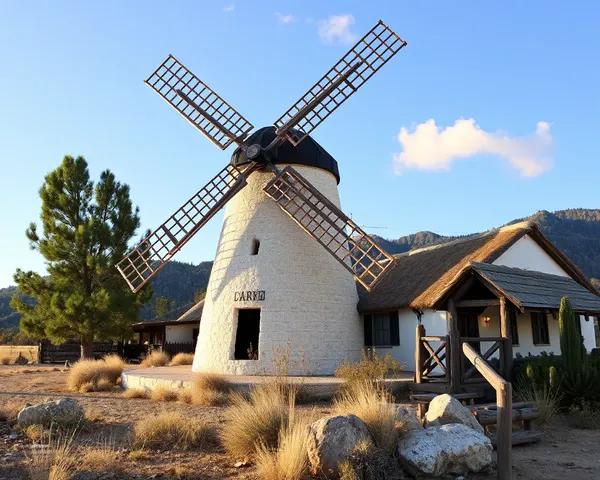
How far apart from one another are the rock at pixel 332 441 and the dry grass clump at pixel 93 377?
1064cm

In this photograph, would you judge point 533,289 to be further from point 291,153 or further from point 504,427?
point 291,153

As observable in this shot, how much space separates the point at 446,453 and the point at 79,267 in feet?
67.6

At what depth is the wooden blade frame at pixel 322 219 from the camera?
1420 centimetres

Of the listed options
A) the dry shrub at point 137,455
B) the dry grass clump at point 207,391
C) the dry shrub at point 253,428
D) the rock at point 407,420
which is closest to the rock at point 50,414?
the dry shrub at point 137,455

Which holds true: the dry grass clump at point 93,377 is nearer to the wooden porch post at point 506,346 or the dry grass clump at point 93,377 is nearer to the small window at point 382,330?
the small window at point 382,330

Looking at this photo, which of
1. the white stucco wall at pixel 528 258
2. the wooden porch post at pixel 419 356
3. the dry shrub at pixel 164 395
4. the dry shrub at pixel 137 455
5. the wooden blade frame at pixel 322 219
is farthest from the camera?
the white stucco wall at pixel 528 258

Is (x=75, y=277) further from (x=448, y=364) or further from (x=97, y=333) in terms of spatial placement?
(x=448, y=364)

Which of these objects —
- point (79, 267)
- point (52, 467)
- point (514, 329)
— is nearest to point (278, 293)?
point (514, 329)

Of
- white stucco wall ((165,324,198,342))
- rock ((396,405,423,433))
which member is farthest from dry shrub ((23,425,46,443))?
white stucco wall ((165,324,198,342))

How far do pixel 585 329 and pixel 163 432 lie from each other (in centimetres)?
1571

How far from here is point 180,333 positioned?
27.2m

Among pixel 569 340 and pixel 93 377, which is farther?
pixel 93 377

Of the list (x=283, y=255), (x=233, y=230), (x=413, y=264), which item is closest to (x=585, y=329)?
(x=413, y=264)

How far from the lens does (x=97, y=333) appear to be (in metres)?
22.2
